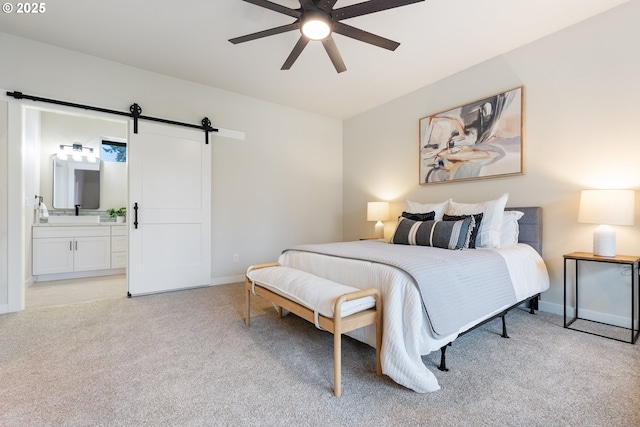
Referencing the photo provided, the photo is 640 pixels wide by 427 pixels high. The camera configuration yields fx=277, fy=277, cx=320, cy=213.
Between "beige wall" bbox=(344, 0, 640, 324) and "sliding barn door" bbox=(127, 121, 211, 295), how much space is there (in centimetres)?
325

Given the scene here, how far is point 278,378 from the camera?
1612 mm

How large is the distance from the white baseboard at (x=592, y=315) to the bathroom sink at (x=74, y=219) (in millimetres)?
6246

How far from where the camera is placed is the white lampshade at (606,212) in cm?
210

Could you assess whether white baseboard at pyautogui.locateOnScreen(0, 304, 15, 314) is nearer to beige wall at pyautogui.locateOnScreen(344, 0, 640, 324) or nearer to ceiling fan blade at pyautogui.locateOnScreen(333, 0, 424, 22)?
ceiling fan blade at pyautogui.locateOnScreen(333, 0, 424, 22)

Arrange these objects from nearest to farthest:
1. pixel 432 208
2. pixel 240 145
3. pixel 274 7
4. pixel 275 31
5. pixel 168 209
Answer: pixel 274 7 < pixel 275 31 < pixel 432 208 < pixel 168 209 < pixel 240 145

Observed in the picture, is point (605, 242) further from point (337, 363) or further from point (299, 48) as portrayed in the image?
point (299, 48)

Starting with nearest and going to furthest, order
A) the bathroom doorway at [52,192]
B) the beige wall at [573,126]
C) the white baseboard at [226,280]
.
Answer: the beige wall at [573,126] < the bathroom doorway at [52,192] < the white baseboard at [226,280]

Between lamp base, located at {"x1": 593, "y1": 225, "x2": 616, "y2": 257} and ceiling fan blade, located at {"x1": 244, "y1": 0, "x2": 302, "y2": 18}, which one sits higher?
ceiling fan blade, located at {"x1": 244, "y1": 0, "x2": 302, "y2": 18}

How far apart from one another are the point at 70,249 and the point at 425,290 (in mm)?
5024

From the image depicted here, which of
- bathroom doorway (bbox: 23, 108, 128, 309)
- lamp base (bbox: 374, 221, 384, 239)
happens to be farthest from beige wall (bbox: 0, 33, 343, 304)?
lamp base (bbox: 374, 221, 384, 239)

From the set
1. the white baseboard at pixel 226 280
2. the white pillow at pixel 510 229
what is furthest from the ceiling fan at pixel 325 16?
the white baseboard at pixel 226 280

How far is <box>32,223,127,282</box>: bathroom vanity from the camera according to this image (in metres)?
3.95

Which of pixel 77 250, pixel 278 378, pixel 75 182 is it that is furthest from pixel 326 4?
pixel 75 182

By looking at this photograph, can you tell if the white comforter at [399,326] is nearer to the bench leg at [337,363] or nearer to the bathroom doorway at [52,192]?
the bench leg at [337,363]
